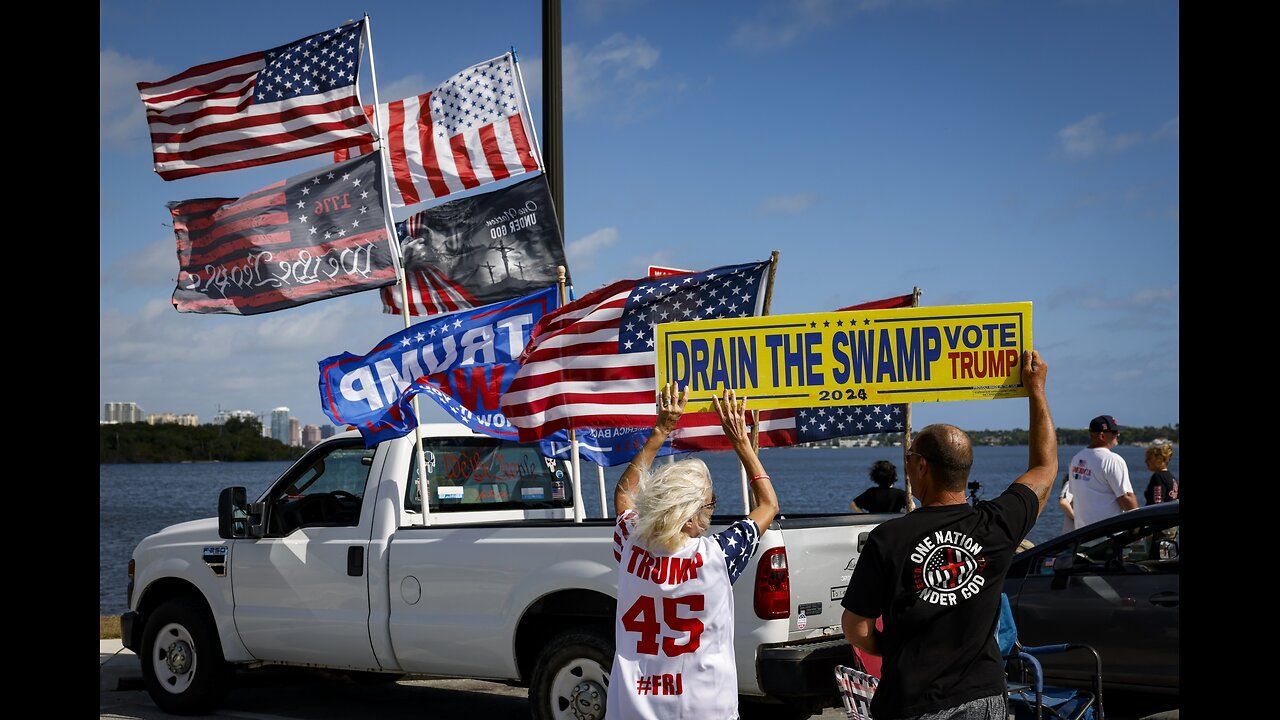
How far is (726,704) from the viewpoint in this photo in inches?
157

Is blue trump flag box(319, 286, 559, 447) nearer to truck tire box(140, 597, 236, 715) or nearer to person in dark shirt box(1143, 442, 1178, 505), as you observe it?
truck tire box(140, 597, 236, 715)

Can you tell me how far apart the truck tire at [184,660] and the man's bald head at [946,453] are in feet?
21.4

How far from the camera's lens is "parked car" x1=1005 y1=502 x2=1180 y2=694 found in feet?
26.4

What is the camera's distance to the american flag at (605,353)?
809 centimetres

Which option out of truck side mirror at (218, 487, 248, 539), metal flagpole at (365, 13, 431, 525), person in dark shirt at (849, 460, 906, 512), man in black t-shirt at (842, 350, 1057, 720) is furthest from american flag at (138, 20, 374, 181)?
man in black t-shirt at (842, 350, 1057, 720)

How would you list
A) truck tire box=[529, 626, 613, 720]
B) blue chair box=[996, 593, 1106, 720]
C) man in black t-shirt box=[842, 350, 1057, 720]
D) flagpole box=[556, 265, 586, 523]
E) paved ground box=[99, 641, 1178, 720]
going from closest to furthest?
man in black t-shirt box=[842, 350, 1057, 720] < blue chair box=[996, 593, 1106, 720] < truck tire box=[529, 626, 613, 720] < flagpole box=[556, 265, 586, 523] < paved ground box=[99, 641, 1178, 720]

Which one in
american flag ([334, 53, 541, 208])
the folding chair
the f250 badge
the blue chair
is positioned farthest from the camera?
american flag ([334, 53, 541, 208])

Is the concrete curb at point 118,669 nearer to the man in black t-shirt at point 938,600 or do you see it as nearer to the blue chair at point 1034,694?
the blue chair at point 1034,694

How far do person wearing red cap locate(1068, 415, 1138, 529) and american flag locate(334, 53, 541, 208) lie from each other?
5590 millimetres

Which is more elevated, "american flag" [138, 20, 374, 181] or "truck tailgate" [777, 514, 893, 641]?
"american flag" [138, 20, 374, 181]

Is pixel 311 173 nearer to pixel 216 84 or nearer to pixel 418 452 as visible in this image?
pixel 216 84

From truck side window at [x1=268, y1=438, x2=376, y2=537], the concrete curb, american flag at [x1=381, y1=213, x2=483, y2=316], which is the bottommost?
the concrete curb

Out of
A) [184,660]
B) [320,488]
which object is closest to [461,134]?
[320,488]
